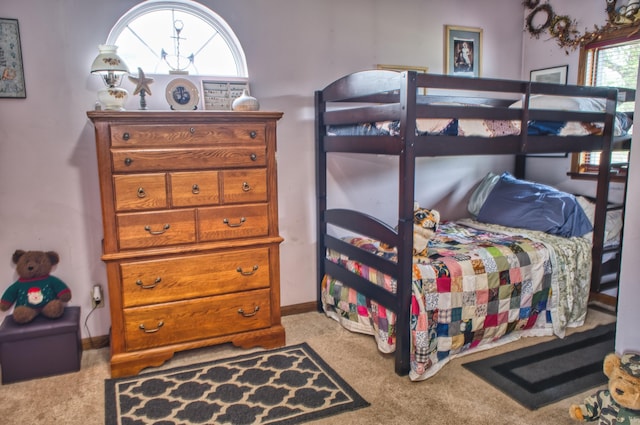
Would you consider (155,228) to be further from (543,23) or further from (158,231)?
(543,23)

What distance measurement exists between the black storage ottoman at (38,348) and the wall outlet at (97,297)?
0.75 ft

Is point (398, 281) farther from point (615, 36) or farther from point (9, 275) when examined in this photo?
point (615, 36)

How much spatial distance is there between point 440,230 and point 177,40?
2162 mm

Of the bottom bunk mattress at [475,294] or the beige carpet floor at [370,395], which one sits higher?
the bottom bunk mattress at [475,294]

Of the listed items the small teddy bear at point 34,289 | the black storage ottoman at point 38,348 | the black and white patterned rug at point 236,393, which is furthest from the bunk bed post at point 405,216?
the small teddy bear at point 34,289

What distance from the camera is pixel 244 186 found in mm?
2645

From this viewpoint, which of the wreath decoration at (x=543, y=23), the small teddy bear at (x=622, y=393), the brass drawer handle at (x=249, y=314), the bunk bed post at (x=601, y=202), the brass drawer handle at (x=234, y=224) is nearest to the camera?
the small teddy bear at (x=622, y=393)

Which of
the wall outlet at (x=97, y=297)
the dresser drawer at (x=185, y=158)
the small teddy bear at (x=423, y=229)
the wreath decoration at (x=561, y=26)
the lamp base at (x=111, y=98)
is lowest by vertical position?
the wall outlet at (x=97, y=297)

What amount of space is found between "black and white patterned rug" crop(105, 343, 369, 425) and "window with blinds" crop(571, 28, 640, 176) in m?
2.51

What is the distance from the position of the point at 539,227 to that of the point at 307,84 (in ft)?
6.03

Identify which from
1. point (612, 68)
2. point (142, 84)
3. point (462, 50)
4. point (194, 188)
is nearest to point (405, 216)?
point (194, 188)

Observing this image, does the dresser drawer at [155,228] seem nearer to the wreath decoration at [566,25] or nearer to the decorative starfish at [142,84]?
the decorative starfish at [142,84]

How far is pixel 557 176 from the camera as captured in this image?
385cm

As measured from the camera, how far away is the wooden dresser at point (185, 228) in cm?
243
